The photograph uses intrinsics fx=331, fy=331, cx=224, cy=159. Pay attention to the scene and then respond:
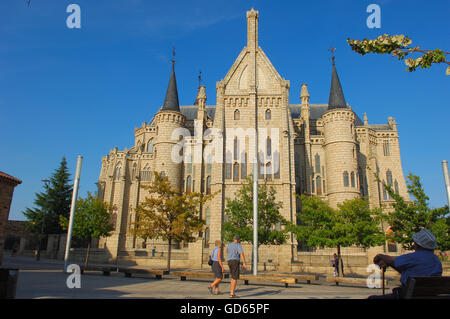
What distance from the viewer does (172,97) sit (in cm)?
4403

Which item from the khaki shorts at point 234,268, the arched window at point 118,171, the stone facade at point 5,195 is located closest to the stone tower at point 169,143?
the arched window at point 118,171

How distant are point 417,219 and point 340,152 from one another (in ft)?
63.7

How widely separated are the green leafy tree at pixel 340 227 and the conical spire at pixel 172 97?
25477 millimetres

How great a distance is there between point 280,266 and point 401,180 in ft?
82.3

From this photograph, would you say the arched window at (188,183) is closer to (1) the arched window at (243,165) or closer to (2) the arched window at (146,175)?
(2) the arched window at (146,175)

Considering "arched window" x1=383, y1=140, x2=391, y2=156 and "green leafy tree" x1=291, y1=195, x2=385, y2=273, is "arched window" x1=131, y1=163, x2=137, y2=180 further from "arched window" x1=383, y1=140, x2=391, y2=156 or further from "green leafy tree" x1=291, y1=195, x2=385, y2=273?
"arched window" x1=383, y1=140, x2=391, y2=156

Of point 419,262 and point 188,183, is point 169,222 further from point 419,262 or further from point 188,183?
point 419,262

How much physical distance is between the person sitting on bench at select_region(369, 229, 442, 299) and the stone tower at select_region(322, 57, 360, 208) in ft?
107

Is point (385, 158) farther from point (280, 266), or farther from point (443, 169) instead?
point (443, 169)

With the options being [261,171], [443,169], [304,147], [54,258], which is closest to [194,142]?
[261,171]

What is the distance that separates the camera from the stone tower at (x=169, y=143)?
133 ft

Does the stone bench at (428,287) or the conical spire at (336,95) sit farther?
the conical spire at (336,95)

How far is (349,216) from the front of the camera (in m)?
22.1

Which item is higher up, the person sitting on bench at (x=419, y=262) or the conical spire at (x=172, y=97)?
the conical spire at (x=172, y=97)
